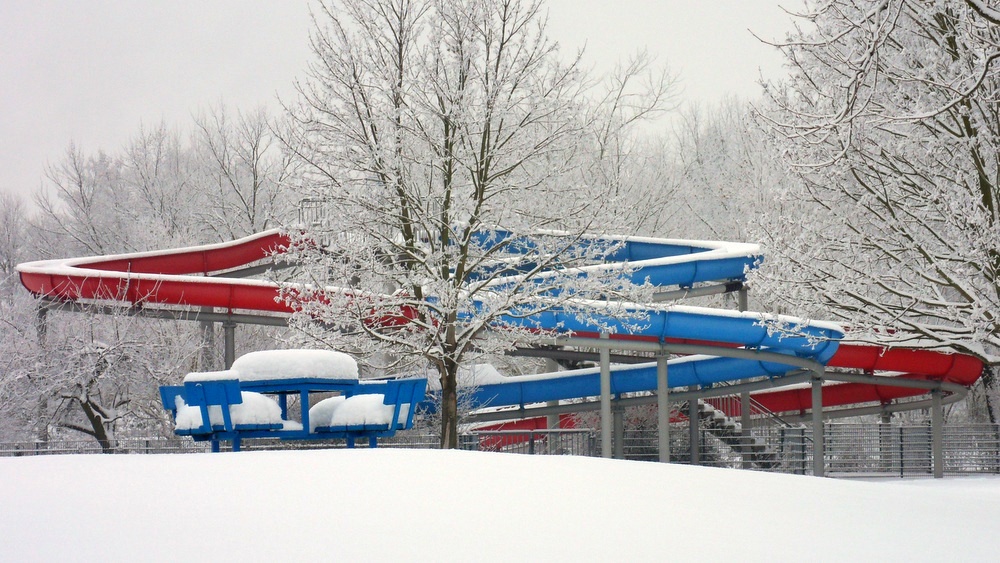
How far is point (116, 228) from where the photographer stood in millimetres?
37750

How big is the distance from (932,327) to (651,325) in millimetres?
7990

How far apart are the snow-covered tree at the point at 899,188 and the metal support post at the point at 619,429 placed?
10.8 meters

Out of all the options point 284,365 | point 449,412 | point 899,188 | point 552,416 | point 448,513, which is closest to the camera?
point 448,513

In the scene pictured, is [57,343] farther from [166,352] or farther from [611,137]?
[611,137]

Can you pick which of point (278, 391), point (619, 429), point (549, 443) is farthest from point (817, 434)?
point (278, 391)

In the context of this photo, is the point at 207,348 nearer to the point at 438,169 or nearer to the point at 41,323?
the point at 41,323

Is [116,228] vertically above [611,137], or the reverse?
[611,137]

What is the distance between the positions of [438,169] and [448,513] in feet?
33.9

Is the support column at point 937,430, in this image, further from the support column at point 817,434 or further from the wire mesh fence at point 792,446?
the support column at point 817,434

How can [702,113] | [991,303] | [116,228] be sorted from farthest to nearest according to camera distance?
[702,113], [116,228], [991,303]

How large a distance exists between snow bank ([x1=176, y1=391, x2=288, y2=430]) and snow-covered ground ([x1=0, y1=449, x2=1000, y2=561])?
11.1 ft

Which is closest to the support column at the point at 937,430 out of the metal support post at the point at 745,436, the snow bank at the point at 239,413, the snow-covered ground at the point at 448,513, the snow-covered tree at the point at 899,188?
the metal support post at the point at 745,436

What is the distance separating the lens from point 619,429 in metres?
22.4

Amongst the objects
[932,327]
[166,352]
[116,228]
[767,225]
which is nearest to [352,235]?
[767,225]
